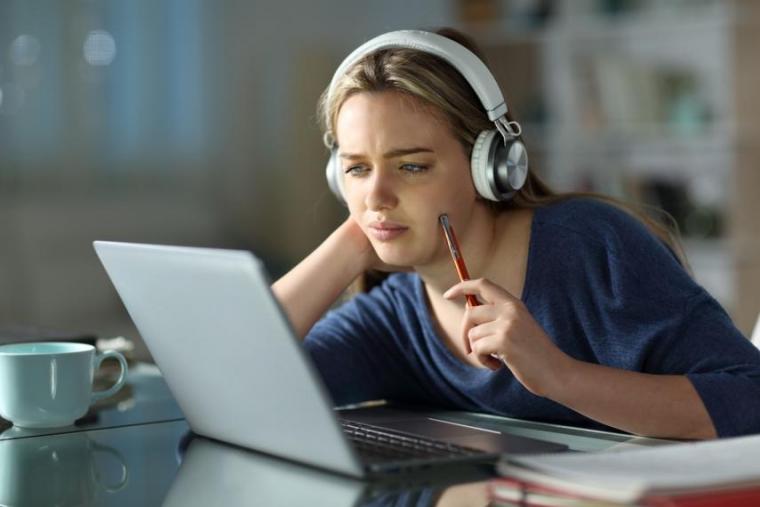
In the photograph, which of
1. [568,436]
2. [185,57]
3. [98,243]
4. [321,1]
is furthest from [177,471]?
[321,1]

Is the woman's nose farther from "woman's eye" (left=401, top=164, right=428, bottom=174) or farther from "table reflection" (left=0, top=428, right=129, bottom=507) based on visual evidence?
"table reflection" (left=0, top=428, right=129, bottom=507)

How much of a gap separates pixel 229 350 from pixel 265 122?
3.37 m

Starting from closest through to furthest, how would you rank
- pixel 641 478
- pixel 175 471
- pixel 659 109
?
pixel 641 478
pixel 175 471
pixel 659 109

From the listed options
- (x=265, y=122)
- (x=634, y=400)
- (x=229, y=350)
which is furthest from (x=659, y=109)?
(x=229, y=350)

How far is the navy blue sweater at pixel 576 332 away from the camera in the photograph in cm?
122

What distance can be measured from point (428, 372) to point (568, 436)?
0.28 metres

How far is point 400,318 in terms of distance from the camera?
150cm

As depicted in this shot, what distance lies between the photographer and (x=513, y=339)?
3.71 ft

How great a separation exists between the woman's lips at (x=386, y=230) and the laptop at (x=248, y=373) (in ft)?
0.65

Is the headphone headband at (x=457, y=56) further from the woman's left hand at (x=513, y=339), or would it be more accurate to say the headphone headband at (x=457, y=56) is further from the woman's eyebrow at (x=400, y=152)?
the woman's left hand at (x=513, y=339)

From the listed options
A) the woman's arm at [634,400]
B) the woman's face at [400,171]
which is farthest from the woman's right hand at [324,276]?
the woman's arm at [634,400]

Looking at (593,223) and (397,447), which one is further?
(593,223)

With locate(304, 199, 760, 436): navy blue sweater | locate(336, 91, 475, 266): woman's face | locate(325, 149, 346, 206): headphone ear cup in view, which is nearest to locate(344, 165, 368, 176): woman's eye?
locate(336, 91, 475, 266): woman's face

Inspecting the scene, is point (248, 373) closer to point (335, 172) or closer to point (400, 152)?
point (400, 152)
